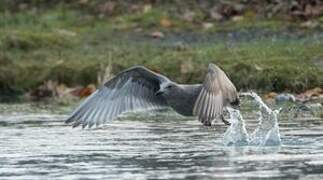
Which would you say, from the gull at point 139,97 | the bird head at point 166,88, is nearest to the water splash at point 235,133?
the gull at point 139,97

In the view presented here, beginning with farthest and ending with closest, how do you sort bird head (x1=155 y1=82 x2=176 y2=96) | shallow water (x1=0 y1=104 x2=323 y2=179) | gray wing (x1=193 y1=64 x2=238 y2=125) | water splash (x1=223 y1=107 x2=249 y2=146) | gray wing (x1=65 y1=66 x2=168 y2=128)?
gray wing (x1=65 y1=66 x2=168 y2=128), bird head (x1=155 y1=82 x2=176 y2=96), water splash (x1=223 y1=107 x2=249 y2=146), gray wing (x1=193 y1=64 x2=238 y2=125), shallow water (x1=0 y1=104 x2=323 y2=179)

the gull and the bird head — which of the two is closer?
the gull

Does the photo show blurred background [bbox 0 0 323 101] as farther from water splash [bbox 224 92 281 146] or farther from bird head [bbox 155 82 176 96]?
bird head [bbox 155 82 176 96]

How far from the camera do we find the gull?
526 inches

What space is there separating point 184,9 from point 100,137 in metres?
10.6

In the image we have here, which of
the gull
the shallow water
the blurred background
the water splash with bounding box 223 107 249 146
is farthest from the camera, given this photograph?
the blurred background

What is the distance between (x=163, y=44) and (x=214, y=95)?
922cm

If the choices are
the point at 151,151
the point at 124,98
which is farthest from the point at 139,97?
the point at 151,151

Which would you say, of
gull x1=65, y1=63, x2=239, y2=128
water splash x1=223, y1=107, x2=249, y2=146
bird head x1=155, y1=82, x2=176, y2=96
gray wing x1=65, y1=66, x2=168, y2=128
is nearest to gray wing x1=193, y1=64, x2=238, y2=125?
gull x1=65, y1=63, x2=239, y2=128

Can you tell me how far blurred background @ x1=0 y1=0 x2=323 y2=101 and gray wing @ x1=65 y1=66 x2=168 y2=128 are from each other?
3178mm

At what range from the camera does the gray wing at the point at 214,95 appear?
12852 millimetres

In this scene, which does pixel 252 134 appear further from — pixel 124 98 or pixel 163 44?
pixel 163 44

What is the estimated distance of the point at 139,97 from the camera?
47.9ft

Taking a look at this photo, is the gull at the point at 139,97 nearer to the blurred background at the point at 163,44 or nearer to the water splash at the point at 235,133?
the water splash at the point at 235,133
